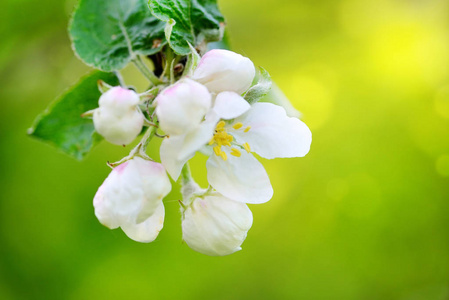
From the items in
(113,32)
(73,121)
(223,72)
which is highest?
(223,72)

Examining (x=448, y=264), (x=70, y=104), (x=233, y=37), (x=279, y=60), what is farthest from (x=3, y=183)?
(x=448, y=264)

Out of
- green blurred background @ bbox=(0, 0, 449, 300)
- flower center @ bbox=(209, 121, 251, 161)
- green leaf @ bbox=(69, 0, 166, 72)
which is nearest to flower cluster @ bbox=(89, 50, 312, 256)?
flower center @ bbox=(209, 121, 251, 161)

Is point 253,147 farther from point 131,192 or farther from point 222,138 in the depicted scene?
point 131,192

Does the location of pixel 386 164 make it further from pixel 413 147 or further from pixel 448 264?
pixel 448 264

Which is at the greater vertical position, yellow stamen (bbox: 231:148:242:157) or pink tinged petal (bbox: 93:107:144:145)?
pink tinged petal (bbox: 93:107:144:145)

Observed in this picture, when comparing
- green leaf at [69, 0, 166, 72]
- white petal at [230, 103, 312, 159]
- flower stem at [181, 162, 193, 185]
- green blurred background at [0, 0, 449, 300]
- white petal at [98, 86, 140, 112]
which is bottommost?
green blurred background at [0, 0, 449, 300]

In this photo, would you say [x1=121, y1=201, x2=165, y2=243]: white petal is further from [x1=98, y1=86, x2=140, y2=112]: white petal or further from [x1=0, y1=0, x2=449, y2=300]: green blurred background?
[x1=0, y1=0, x2=449, y2=300]: green blurred background

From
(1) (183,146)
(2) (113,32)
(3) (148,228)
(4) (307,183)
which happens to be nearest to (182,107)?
(1) (183,146)
